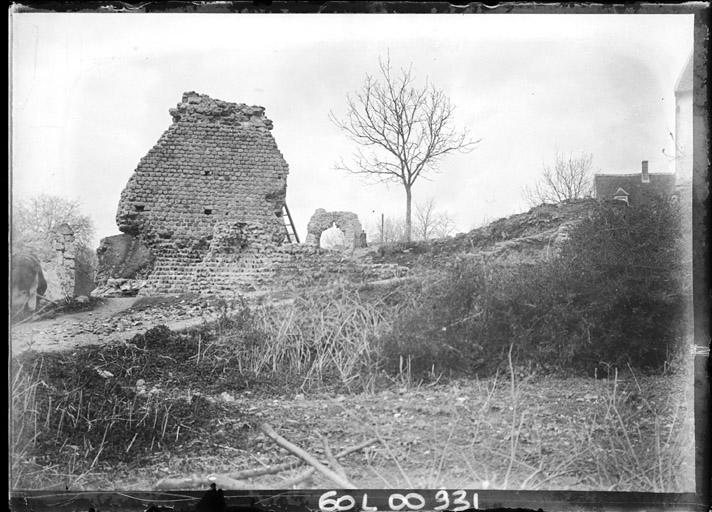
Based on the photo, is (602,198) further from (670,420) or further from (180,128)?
(180,128)

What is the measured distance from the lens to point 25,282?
5.34 m

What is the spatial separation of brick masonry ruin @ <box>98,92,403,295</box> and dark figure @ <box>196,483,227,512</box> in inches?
75.0

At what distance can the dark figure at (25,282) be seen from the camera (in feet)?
17.4

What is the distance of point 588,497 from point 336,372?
2.55 m

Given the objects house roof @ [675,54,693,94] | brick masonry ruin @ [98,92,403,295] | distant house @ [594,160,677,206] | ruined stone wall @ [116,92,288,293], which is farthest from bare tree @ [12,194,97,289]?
house roof @ [675,54,693,94]

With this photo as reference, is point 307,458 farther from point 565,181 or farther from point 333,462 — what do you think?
point 565,181

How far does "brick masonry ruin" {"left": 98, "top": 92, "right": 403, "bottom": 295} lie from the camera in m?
5.71

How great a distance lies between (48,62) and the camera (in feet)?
17.4

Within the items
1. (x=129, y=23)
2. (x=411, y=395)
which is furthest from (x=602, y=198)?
(x=129, y=23)

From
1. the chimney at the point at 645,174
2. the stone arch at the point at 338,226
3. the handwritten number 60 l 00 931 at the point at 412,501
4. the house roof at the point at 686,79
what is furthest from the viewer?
the stone arch at the point at 338,226

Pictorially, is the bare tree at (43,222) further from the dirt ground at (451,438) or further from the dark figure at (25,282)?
the dirt ground at (451,438)

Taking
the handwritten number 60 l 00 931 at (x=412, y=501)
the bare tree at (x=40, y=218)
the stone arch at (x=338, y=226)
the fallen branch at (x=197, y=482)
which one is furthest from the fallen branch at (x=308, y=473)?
the bare tree at (x=40, y=218)

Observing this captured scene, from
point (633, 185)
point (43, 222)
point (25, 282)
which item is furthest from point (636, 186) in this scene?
point (25, 282)

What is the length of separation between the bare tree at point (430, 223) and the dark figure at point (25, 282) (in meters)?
3.73
